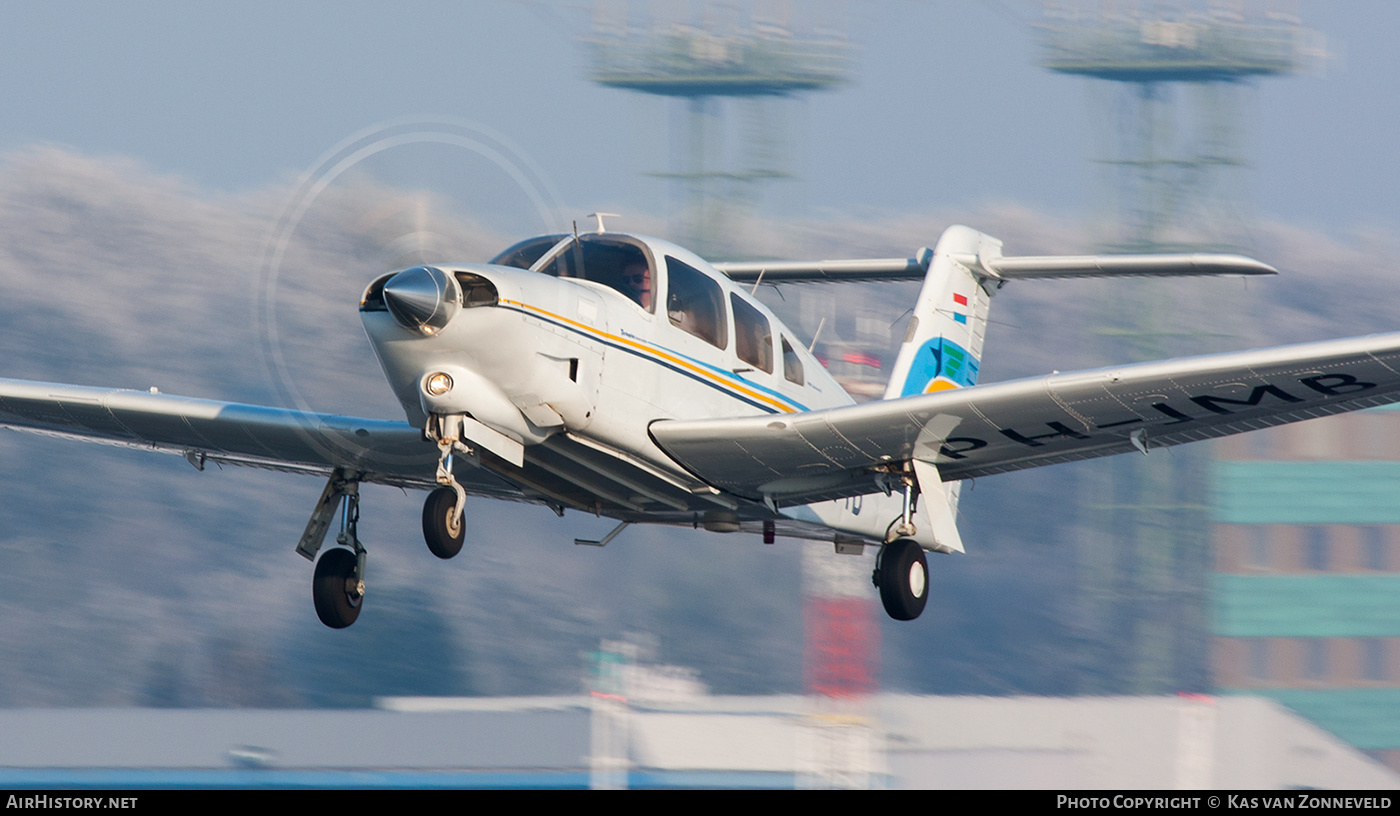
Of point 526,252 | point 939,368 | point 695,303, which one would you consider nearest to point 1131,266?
point 939,368

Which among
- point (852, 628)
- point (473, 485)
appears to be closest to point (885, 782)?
point (852, 628)

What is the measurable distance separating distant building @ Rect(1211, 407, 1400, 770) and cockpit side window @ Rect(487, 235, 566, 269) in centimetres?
5660

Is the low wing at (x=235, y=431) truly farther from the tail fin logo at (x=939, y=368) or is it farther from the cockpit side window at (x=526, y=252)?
the tail fin logo at (x=939, y=368)

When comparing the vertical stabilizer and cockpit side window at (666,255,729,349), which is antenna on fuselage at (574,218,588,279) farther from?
the vertical stabilizer

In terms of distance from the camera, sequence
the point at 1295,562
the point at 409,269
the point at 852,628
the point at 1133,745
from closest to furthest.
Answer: the point at 409,269 → the point at 1133,745 → the point at 852,628 → the point at 1295,562

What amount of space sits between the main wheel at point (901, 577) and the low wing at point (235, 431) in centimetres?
360

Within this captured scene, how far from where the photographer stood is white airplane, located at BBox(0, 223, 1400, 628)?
12.0 meters

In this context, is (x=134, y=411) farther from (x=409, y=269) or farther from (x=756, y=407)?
(x=756, y=407)

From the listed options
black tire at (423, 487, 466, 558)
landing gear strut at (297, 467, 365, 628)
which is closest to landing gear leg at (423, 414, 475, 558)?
black tire at (423, 487, 466, 558)

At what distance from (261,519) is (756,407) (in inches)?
3050

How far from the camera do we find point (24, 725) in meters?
45.3

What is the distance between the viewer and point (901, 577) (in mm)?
14383

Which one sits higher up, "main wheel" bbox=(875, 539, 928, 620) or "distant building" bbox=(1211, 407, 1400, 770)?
"distant building" bbox=(1211, 407, 1400, 770)

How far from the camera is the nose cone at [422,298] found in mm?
11359
